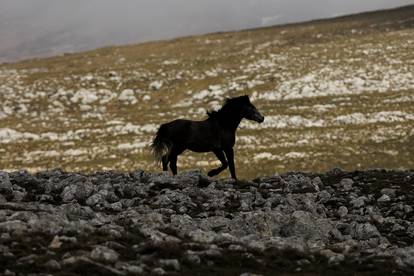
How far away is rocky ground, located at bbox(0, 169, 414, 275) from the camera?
11.1 meters

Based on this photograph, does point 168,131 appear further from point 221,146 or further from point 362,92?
point 362,92

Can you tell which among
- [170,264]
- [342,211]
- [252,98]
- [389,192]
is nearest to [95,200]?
[170,264]

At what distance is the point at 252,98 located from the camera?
64.7m

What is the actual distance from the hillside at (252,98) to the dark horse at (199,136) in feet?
57.4

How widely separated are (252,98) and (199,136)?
144 ft

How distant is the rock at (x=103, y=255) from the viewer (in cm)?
1076

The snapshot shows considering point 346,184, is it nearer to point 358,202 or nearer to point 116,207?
point 358,202

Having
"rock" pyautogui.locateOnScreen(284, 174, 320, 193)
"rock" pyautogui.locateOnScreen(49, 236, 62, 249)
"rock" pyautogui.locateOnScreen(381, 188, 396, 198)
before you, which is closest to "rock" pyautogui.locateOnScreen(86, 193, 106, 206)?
"rock" pyautogui.locateOnScreen(49, 236, 62, 249)

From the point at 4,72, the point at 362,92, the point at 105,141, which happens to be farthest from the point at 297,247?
the point at 4,72

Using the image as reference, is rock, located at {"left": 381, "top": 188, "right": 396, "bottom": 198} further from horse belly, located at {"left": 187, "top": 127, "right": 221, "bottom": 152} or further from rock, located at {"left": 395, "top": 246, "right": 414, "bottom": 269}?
rock, located at {"left": 395, "top": 246, "right": 414, "bottom": 269}

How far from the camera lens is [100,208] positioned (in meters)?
15.7

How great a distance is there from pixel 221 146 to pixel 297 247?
31.1ft

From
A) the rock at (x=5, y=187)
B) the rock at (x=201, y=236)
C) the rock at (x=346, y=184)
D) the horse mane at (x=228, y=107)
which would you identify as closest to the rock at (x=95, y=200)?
the rock at (x=5, y=187)

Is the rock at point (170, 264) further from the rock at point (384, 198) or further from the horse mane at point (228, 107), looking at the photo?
the horse mane at point (228, 107)
